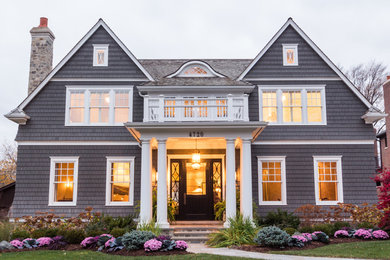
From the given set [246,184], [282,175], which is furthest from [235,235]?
[282,175]

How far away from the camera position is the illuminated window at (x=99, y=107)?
16.4 metres

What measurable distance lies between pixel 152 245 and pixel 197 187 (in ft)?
21.7

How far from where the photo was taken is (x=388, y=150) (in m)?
29.1

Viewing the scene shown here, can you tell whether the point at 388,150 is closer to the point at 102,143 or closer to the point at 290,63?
the point at 290,63

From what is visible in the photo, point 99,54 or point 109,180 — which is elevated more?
point 99,54

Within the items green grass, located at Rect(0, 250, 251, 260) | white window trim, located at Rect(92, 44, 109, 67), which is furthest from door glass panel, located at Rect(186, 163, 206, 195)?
green grass, located at Rect(0, 250, 251, 260)

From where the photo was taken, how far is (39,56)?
59.4 feet

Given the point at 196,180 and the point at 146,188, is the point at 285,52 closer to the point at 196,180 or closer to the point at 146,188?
the point at 196,180

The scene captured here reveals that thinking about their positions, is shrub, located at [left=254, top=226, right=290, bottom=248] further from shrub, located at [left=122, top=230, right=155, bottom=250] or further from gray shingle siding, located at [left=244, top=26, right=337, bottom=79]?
gray shingle siding, located at [left=244, top=26, right=337, bottom=79]

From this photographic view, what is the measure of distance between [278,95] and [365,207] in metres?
5.81

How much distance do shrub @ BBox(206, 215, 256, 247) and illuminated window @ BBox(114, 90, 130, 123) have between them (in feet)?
22.2

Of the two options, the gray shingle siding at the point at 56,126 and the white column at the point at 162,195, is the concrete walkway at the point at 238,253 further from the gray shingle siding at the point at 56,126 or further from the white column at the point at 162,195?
the gray shingle siding at the point at 56,126

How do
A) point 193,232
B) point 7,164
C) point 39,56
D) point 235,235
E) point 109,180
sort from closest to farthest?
1. point 235,235
2. point 193,232
3. point 109,180
4. point 39,56
5. point 7,164

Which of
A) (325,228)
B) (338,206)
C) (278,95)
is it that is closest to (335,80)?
(278,95)
